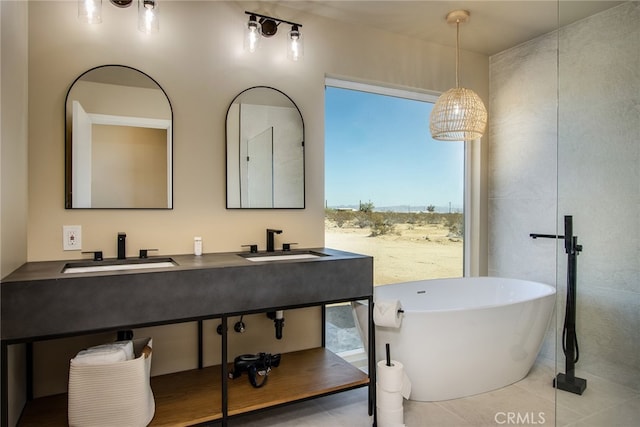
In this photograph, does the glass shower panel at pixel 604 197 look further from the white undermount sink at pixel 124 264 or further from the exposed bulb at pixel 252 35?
the white undermount sink at pixel 124 264

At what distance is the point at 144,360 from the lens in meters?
1.70

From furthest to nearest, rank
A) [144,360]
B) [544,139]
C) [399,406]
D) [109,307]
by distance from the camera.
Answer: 1. [544,139]
2. [399,406]
3. [144,360]
4. [109,307]

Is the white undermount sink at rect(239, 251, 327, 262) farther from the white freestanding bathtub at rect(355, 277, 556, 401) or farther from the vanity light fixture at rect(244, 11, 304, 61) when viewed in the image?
the vanity light fixture at rect(244, 11, 304, 61)

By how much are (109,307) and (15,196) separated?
2.36 ft

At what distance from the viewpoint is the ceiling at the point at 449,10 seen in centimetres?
257

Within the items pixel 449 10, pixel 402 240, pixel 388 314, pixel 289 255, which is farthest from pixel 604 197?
pixel 289 255

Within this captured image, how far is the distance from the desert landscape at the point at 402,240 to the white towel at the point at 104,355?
1537 mm

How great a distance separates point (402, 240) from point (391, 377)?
4.55 feet

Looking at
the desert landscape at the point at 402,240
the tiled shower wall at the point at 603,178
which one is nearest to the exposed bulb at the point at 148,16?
the desert landscape at the point at 402,240

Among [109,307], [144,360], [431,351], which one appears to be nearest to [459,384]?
[431,351]

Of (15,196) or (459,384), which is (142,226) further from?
(459,384)

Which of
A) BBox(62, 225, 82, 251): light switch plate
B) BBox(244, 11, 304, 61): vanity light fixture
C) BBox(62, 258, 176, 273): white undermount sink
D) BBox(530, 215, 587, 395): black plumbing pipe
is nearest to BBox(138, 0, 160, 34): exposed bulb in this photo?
BBox(244, 11, 304, 61): vanity light fixture

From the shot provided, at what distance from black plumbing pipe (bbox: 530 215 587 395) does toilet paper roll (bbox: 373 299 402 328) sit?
1003 millimetres

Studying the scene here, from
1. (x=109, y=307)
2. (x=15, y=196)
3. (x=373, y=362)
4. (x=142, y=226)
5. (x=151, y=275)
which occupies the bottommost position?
(x=373, y=362)
